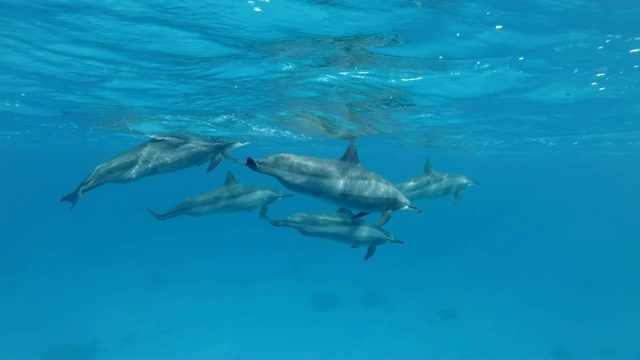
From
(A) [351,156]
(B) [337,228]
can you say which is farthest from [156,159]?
(A) [351,156]

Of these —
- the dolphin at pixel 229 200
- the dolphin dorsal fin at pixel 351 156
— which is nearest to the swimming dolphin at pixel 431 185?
the dolphin at pixel 229 200

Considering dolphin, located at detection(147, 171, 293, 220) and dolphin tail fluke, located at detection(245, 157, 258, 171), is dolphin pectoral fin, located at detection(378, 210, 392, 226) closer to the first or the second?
dolphin tail fluke, located at detection(245, 157, 258, 171)

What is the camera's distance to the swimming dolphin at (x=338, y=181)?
7.57 m

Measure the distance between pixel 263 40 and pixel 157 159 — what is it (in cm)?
434

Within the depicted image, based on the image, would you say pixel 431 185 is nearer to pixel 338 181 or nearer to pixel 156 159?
pixel 338 181

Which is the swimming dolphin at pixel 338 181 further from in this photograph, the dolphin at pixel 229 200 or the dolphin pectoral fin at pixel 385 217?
the dolphin at pixel 229 200

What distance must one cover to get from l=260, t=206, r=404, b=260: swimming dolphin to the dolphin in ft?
5.15

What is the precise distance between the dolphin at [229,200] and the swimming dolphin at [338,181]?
3.36m

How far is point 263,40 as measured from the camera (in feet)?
41.3

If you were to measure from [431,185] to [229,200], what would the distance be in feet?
19.9

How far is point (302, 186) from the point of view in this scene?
771cm

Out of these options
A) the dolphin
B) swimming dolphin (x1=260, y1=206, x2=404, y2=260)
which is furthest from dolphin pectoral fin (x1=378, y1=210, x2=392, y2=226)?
the dolphin

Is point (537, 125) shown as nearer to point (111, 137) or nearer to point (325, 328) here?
point (325, 328)

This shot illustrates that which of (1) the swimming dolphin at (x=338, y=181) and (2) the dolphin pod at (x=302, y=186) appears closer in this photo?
(1) the swimming dolphin at (x=338, y=181)
